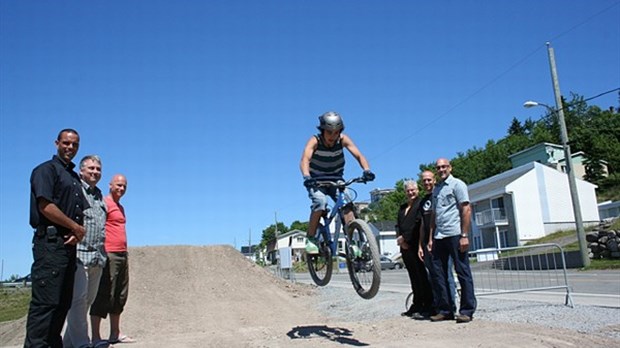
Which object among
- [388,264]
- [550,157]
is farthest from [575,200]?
[550,157]

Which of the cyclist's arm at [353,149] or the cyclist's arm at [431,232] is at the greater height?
the cyclist's arm at [353,149]

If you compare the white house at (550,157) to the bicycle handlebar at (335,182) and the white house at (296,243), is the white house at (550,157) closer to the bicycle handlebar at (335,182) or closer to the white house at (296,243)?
the white house at (296,243)

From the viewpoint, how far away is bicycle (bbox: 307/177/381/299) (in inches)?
240

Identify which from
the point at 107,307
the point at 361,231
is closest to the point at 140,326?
the point at 107,307

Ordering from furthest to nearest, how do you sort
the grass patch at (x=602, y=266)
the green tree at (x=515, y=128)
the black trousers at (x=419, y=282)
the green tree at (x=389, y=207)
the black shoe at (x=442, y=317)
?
the green tree at (x=515, y=128) < the green tree at (x=389, y=207) < the grass patch at (x=602, y=266) < the black trousers at (x=419, y=282) < the black shoe at (x=442, y=317)

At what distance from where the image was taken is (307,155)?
6.46 metres

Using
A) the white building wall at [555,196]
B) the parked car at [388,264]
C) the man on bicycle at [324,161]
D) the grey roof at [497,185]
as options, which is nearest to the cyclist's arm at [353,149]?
the man on bicycle at [324,161]

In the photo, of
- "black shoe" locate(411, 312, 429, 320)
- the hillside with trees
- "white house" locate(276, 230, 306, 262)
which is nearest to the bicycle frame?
"black shoe" locate(411, 312, 429, 320)

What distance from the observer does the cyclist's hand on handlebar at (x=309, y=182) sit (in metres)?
6.27

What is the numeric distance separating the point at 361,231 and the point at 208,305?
10.4 m

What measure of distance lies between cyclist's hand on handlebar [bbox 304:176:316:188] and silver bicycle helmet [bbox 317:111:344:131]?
718 mm

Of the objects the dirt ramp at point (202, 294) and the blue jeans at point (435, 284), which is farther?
the dirt ramp at point (202, 294)

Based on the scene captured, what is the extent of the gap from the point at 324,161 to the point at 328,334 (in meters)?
Result: 2.55

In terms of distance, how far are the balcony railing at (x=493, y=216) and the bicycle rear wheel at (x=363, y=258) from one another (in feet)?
152
